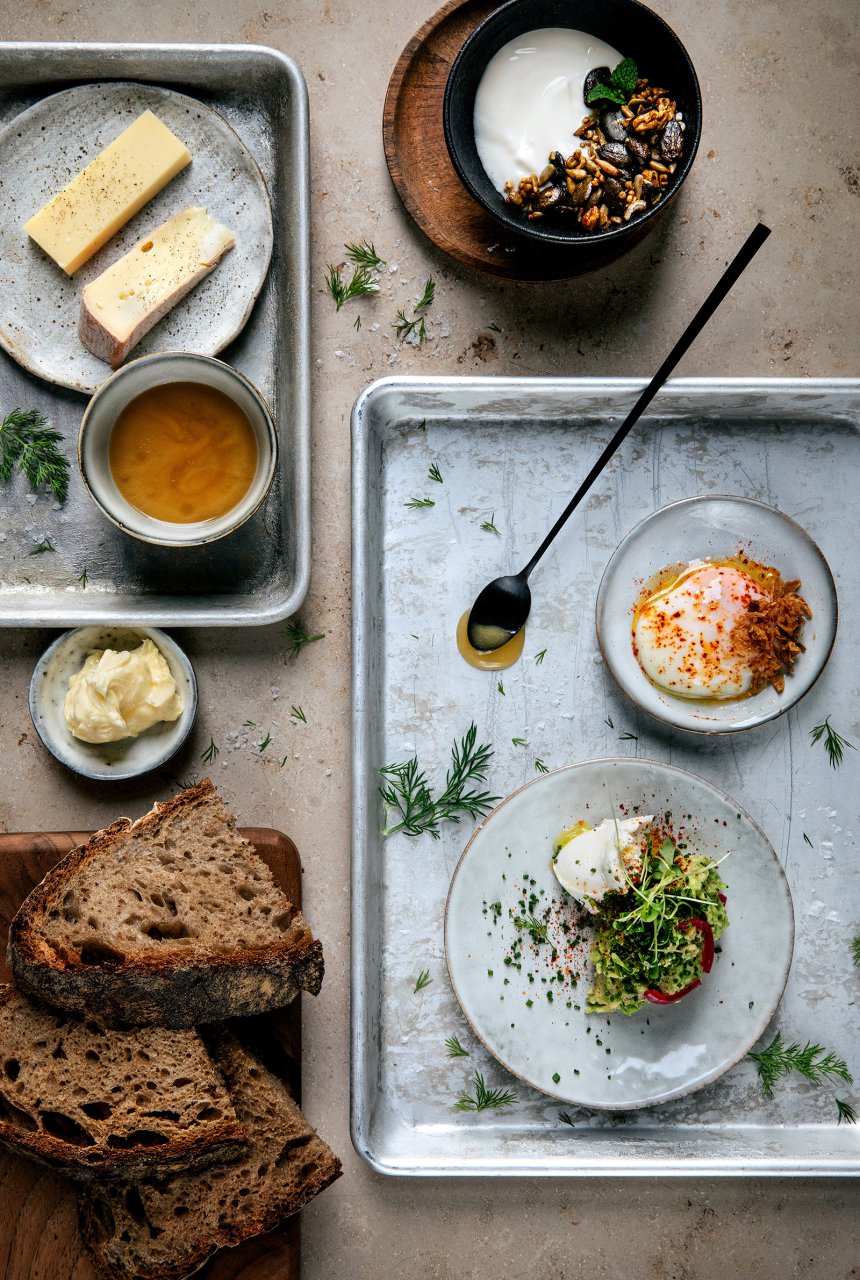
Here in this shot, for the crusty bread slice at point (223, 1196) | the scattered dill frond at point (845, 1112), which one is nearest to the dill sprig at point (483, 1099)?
the crusty bread slice at point (223, 1196)

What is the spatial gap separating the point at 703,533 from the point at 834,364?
43cm

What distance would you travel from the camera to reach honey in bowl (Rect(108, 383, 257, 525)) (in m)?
1.62

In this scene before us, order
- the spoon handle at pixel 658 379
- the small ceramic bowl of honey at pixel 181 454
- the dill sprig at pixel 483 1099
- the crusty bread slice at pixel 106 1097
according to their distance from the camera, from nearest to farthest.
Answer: the spoon handle at pixel 658 379
the crusty bread slice at pixel 106 1097
the small ceramic bowl of honey at pixel 181 454
the dill sprig at pixel 483 1099

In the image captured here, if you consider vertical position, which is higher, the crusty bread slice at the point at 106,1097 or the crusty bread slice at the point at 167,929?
the crusty bread slice at the point at 167,929

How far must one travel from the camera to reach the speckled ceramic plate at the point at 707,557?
165 cm

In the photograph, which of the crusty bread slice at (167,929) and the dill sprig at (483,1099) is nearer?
the crusty bread slice at (167,929)

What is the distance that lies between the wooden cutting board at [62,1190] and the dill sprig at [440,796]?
0.65ft

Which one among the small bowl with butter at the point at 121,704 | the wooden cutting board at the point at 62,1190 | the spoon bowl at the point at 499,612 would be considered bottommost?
the wooden cutting board at the point at 62,1190

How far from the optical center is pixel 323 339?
1.74 m

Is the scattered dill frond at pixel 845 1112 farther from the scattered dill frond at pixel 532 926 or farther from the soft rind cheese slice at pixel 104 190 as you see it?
the soft rind cheese slice at pixel 104 190

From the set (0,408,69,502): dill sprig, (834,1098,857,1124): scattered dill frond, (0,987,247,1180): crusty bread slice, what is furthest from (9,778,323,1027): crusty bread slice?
(834,1098,857,1124): scattered dill frond

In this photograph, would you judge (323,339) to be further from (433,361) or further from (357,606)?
(357,606)

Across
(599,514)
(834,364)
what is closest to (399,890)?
(599,514)

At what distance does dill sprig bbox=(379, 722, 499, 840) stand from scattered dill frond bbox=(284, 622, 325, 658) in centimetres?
26
